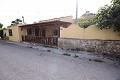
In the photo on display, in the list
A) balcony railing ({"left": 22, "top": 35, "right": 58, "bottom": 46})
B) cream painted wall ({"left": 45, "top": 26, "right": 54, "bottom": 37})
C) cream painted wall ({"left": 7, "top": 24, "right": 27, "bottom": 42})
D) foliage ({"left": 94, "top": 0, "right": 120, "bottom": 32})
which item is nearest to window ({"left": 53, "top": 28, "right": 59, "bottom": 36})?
cream painted wall ({"left": 45, "top": 26, "right": 54, "bottom": 37})

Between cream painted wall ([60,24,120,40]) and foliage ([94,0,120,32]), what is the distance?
2.34 ft

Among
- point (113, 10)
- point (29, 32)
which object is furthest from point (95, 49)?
point (29, 32)

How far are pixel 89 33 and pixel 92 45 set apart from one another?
1.09 metres

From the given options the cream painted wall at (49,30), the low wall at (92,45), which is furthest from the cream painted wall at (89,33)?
the cream painted wall at (49,30)

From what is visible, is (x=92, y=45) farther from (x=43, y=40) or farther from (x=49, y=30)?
(x=49, y=30)

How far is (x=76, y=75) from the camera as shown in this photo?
5.56 metres

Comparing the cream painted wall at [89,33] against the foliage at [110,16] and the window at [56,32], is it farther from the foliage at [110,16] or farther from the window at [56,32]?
the window at [56,32]

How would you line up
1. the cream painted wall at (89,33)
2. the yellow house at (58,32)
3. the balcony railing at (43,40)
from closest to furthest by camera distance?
the cream painted wall at (89,33) < the yellow house at (58,32) < the balcony railing at (43,40)

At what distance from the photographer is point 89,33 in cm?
1073

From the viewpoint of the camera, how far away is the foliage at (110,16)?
27.0 ft

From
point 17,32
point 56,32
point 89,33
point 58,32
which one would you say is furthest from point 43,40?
point 17,32

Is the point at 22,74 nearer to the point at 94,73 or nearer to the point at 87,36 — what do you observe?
the point at 94,73

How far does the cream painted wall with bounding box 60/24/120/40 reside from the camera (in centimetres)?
941

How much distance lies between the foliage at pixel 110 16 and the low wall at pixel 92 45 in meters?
1.27
